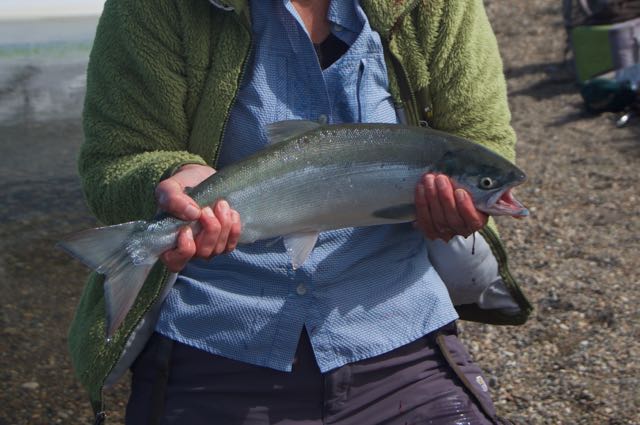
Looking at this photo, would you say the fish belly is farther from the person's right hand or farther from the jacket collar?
the jacket collar

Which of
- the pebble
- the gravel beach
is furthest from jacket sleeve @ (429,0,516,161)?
the pebble

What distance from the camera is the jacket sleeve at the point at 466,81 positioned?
2.64 metres

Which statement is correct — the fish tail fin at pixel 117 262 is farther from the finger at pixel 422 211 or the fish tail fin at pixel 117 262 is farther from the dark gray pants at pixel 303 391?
the finger at pixel 422 211

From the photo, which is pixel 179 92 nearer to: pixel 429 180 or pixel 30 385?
pixel 429 180

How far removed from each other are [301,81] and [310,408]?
85 centimetres

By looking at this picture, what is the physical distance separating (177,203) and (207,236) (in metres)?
0.10

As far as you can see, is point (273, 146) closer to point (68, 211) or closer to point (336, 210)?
point (336, 210)

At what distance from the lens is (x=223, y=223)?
2.23 meters

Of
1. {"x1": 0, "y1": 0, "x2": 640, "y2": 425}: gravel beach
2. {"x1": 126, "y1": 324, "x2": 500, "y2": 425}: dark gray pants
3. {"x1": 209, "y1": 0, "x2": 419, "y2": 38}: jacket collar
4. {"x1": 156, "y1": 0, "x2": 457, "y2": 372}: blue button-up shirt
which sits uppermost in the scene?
{"x1": 209, "y1": 0, "x2": 419, "y2": 38}: jacket collar

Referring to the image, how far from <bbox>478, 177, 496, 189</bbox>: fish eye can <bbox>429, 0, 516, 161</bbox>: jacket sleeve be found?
1.20 feet

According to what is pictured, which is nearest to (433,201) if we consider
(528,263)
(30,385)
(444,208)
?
(444,208)

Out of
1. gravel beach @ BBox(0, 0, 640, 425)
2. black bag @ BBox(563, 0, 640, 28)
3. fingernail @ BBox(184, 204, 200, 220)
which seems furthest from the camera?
black bag @ BBox(563, 0, 640, 28)

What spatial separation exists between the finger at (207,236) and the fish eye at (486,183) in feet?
2.08

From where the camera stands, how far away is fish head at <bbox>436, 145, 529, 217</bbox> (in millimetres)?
2316
